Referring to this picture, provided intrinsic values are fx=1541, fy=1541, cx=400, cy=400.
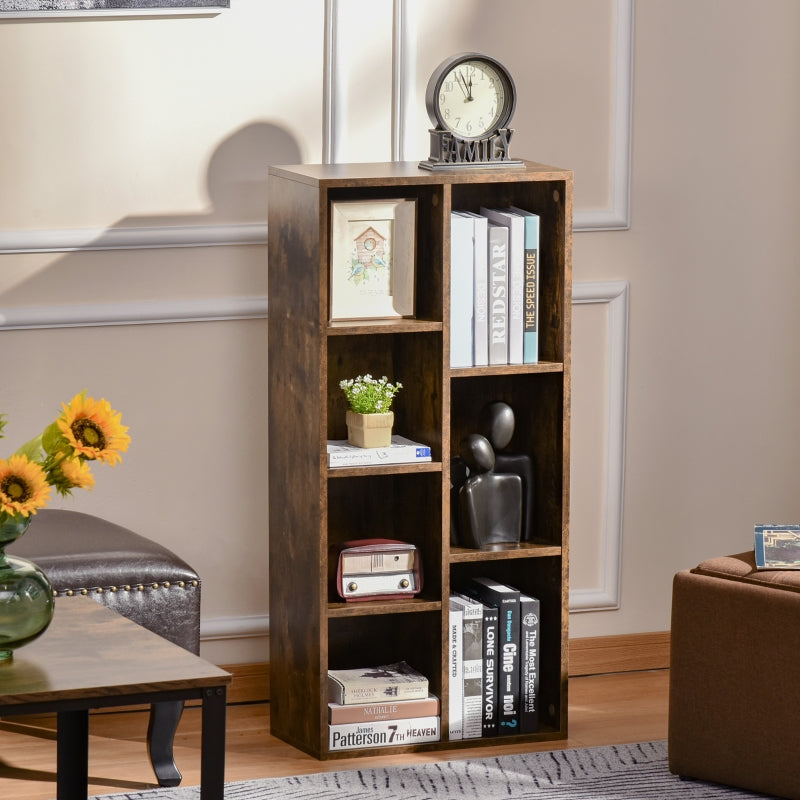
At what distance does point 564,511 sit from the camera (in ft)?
11.0

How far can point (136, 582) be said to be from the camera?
10.1ft

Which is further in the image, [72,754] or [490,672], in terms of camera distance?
[490,672]

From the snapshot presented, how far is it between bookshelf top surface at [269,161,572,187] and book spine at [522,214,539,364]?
0.32ft

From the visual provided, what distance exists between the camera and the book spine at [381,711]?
325 centimetres

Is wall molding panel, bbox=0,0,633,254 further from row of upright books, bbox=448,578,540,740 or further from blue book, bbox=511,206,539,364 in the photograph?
row of upright books, bbox=448,578,540,740

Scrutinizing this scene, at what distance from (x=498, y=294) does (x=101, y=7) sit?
105cm

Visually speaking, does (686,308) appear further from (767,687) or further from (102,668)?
(102,668)

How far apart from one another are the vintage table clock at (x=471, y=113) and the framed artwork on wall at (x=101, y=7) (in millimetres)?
549

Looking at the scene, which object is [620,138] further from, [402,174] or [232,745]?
[232,745]

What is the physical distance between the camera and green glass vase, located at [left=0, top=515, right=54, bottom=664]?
2.09m

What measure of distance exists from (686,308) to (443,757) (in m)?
1.28

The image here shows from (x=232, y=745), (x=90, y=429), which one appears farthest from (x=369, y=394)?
(x=90, y=429)

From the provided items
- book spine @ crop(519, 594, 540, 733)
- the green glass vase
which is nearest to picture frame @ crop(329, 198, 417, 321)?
book spine @ crop(519, 594, 540, 733)

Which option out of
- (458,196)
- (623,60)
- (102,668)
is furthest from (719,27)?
(102,668)
